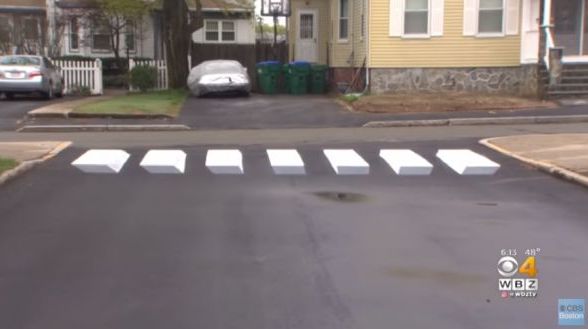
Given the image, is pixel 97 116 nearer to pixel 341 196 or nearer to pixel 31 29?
pixel 341 196

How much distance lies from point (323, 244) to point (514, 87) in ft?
61.7

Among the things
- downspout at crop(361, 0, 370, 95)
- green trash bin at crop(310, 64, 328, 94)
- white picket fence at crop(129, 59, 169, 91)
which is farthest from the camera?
green trash bin at crop(310, 64, 328, 94)

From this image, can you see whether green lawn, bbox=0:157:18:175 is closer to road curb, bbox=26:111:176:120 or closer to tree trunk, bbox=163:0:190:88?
road curb, bbox=26:111:176:120

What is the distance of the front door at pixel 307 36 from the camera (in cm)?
3425

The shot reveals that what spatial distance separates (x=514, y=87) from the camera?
25000 mm

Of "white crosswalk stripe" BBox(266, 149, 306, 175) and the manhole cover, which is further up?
"white crosswalk stripe" BBox(266, 149, 306, 175)

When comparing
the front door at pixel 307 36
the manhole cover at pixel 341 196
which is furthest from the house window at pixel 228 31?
the manhole cover at pixel 341 196

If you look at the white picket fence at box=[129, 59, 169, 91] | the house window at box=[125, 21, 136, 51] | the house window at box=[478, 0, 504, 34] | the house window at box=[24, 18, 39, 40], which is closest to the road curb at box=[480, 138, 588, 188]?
the house window at box=[478, 0, 504, 34]

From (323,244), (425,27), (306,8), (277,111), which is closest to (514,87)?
(425,27)

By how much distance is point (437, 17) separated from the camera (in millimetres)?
24500

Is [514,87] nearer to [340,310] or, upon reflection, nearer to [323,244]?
[323,244]

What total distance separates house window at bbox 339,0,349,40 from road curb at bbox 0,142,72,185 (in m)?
15.9

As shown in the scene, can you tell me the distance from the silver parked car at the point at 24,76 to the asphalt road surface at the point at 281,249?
14.9 m

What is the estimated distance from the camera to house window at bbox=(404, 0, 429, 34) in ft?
80.7
